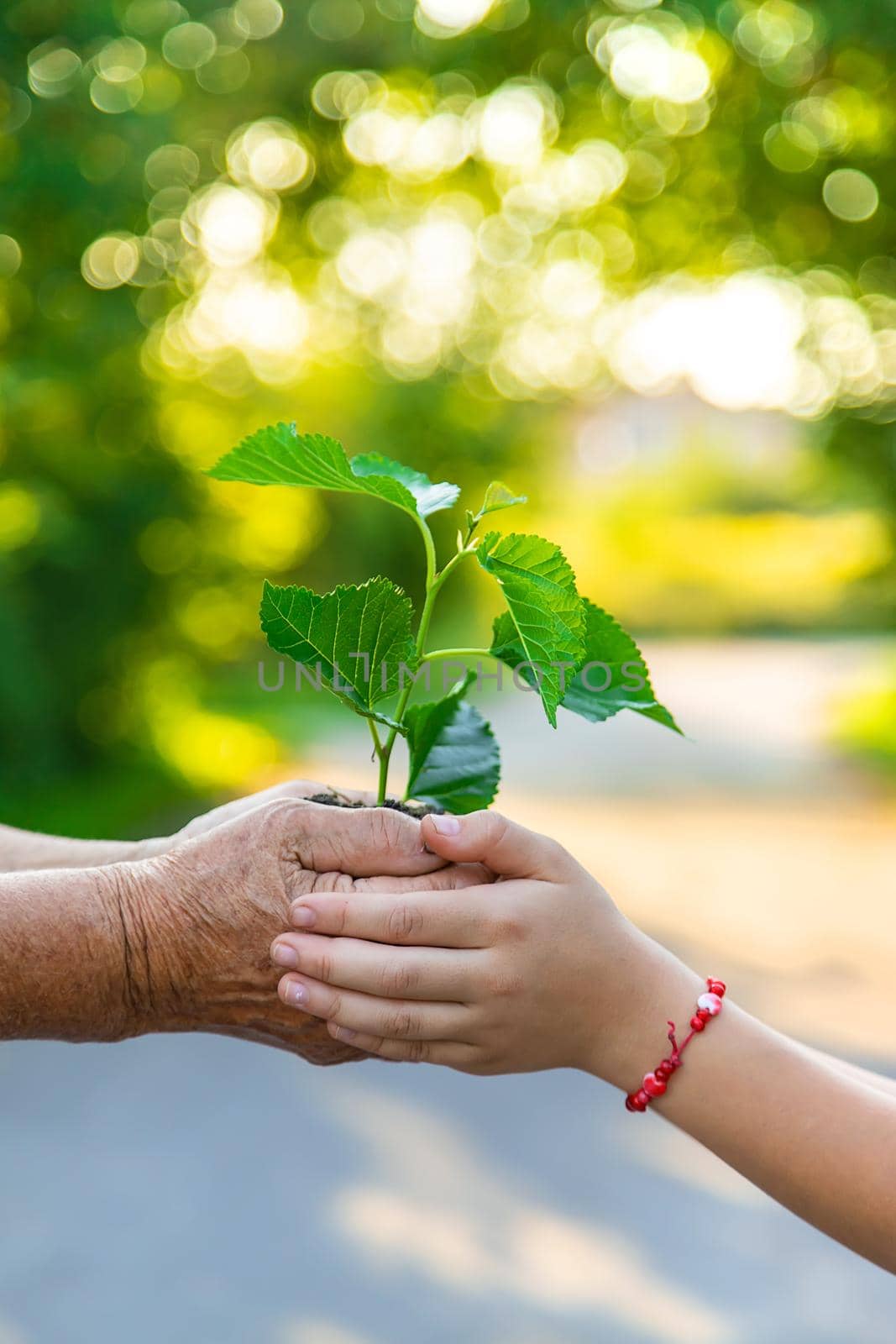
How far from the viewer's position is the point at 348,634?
1352 millimetres

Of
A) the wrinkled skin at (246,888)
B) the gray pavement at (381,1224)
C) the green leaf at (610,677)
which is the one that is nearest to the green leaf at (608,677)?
the green leaf at (610,677)

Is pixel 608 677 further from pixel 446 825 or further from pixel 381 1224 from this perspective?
pixel 381 1224

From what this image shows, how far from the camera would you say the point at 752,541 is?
846 inches

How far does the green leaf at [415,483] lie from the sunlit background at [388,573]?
2.12 m

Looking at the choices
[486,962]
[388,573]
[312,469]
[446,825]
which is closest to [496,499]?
[312,469]

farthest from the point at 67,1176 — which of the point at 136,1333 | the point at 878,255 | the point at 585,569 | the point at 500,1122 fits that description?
the point at 585,569

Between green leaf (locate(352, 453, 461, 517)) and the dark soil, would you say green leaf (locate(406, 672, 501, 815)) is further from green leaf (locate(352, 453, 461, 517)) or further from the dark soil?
green leaf (locate(352, 453, 461, 517))

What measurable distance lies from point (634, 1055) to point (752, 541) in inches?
823

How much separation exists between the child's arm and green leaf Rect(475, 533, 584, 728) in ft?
0.58

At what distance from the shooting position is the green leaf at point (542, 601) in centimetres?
129

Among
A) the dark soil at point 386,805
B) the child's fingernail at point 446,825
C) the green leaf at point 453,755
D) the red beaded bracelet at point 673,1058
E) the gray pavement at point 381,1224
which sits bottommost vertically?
the gray pavement at point 381,1224

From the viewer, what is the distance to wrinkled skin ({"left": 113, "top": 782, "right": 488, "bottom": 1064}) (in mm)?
1378

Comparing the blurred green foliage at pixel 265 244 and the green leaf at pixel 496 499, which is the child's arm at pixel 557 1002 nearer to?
the green leaf at pixel 496 499

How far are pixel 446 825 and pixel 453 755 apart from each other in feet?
0.65
